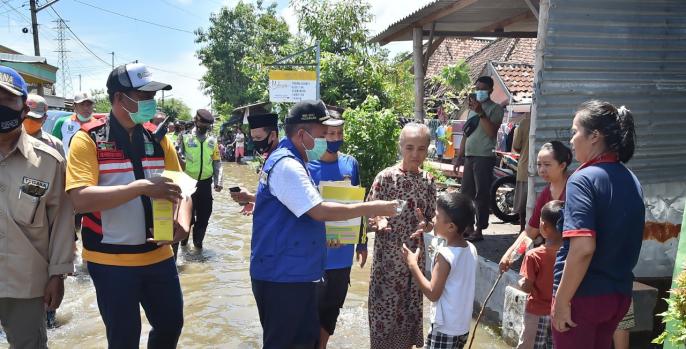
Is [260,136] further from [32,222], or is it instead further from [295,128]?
[32,222]

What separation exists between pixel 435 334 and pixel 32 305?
7.17 feet

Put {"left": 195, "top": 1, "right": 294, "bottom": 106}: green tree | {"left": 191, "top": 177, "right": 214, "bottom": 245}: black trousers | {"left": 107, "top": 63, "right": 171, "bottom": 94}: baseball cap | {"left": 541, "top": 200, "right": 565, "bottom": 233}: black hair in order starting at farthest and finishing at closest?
{"left": 195, "top": 1, "right": 294, "bottom": 106}: green tree → {"left": 191, "top": 177, "right": 214, "bottom": 245}: black trousers → {"left": 541, "top": 200, "right": 565, "bottom": 233}: black hair → {"left": 107, "top": 63, "right": 171, "bottom": 94}: baseball cap

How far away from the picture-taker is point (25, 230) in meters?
2.80

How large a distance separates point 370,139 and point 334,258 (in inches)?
238

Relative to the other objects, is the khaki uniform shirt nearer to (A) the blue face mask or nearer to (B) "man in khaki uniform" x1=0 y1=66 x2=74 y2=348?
(B) "man in khaki uniform" x1=0 y1=66 x2=74 y2=348

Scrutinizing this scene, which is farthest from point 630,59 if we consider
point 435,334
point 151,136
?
point 151,136

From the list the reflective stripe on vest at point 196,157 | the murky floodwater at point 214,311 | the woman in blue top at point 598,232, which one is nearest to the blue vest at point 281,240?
the woman in blue top at point 598,232

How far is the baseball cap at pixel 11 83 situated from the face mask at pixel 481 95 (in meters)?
4.76

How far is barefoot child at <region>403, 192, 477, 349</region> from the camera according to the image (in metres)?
3.04

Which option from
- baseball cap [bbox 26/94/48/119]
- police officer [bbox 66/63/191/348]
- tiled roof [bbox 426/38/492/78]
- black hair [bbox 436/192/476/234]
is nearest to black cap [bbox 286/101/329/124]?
police officer [bbox 66/63/191/348]

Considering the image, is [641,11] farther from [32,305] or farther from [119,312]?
[32,305]

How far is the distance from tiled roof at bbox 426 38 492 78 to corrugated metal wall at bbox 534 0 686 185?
2292 cm

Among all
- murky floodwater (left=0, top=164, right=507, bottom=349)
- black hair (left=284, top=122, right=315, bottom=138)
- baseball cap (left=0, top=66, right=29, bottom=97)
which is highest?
baseball cap (left=0, top=66, right=29, bottom=97)

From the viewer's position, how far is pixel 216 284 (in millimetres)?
6430
